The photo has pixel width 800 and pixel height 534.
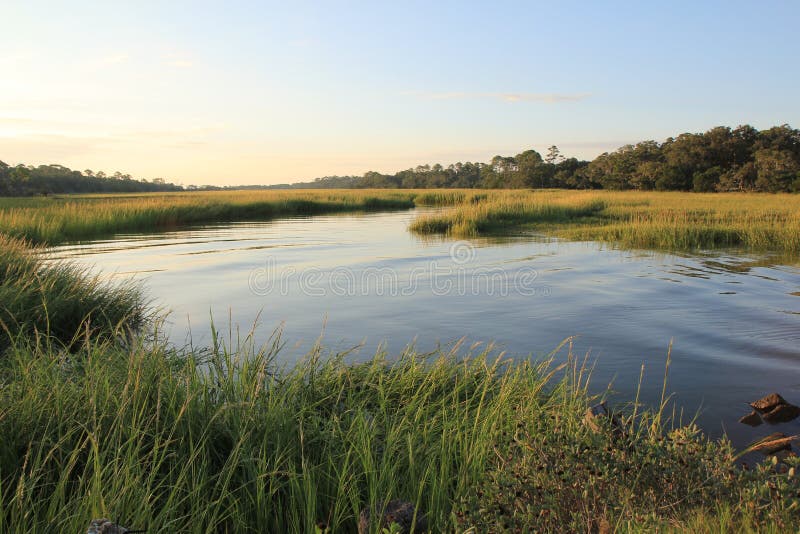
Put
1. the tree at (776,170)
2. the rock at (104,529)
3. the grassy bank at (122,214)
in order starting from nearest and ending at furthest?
the rock at (104,529), the grassy bank at (122,214), the tree at (776,170)

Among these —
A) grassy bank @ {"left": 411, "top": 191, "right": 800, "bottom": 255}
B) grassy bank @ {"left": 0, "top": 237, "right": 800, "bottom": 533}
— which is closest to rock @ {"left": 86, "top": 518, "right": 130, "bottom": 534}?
grassy bank @ {"left": 0, "top": 237, "right": 800, "bottom": 533}

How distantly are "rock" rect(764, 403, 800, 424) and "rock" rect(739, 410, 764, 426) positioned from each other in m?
0.08

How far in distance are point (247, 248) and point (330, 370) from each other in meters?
16.4

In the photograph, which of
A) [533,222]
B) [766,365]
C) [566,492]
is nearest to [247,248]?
[533,222]

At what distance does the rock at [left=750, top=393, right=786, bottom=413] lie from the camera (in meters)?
5.69

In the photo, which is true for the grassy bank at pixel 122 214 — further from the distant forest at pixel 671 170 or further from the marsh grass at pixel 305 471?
the distant forest at pixel 671 170

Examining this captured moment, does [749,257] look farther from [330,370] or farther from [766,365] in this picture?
[330,370]

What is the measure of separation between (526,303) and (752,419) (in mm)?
5837

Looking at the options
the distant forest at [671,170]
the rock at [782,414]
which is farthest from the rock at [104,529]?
the distant forest at [671,170]

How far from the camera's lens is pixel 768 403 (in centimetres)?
571

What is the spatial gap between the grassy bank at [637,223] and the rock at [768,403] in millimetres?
14754

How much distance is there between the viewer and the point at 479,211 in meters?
28.3

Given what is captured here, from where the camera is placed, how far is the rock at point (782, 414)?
555cm

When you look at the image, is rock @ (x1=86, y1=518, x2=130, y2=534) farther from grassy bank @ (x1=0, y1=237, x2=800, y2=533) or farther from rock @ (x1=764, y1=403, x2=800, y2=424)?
rock @ (x1=764, y1=403, x2=800, y2=424)
